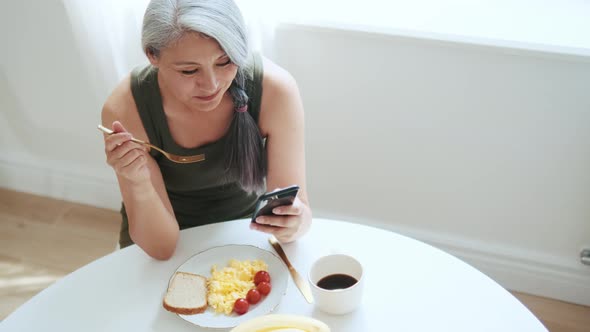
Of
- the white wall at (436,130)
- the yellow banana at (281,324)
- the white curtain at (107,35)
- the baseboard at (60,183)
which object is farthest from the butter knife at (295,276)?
the baseboard at (60,183)

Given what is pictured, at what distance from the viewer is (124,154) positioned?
1.13 m

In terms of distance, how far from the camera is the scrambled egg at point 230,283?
3.37ft

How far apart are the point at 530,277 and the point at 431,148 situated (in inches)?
22.1

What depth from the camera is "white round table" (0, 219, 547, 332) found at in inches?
38.7

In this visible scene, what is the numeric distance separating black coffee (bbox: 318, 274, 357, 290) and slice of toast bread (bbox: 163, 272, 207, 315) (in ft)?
0.71

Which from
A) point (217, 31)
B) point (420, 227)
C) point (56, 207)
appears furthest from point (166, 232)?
point (56, 207)

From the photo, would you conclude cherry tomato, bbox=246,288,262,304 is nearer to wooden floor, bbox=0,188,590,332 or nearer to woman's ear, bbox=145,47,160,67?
woman's ear, bbox=145,47,160,67

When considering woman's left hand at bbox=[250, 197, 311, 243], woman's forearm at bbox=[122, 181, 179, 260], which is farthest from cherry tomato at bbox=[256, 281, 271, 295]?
woman's forearm at bbox=[122, 181, 179, 260]

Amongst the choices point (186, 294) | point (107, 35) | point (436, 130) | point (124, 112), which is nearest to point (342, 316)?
point (186, 294)

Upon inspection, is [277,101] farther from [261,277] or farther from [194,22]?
[261,277]

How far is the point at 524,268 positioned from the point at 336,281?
1115 millimetres

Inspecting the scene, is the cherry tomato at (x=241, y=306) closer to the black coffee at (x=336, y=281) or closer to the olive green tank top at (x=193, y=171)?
the black coffee at (x=336, y=281)

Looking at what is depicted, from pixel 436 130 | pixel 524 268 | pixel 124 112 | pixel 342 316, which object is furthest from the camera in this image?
pixel 524 268

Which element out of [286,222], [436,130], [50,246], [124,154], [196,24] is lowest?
[50,246]
